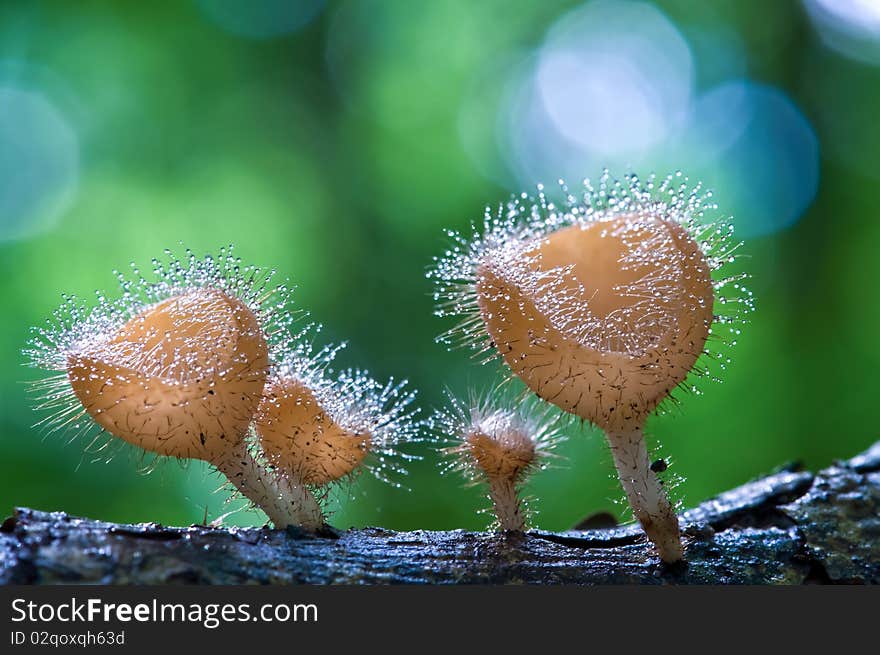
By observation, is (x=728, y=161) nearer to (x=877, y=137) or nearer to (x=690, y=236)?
(x=877, y=137)

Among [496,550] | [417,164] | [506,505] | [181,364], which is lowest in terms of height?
[496,550]

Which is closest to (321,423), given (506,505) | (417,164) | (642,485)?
(506,505)

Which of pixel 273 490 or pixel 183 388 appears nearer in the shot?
pixel 183 388

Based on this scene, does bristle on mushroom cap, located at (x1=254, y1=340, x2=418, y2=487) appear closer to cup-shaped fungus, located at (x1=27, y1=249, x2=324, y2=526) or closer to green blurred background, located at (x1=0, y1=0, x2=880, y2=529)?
cup-shaped fungus, located at (x1=27, y1=249, x2=324, y2=526)

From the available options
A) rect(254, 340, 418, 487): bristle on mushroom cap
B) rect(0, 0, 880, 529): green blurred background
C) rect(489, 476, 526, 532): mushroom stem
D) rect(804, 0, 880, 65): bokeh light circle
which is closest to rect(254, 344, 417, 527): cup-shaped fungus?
rect(254, 340, 418, 487): bristle on mushroom cap

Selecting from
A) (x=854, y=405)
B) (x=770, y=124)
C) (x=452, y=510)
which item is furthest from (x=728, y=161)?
(x=452, y=510)

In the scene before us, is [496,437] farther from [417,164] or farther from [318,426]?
[417,164]
